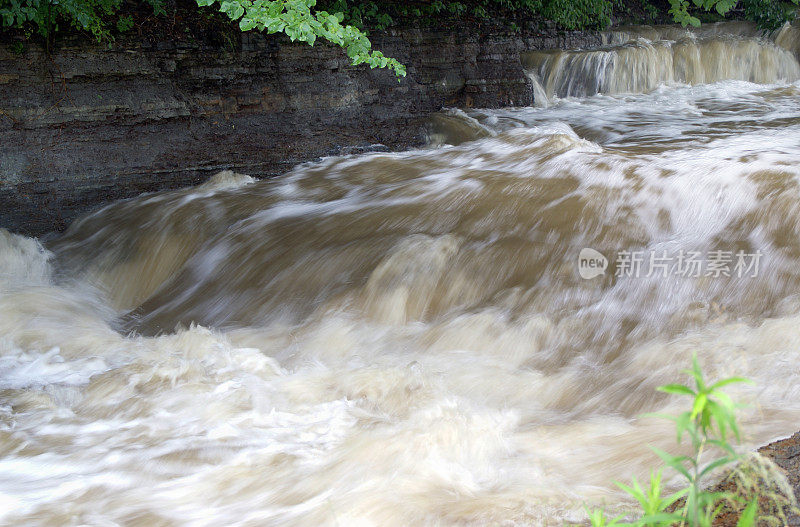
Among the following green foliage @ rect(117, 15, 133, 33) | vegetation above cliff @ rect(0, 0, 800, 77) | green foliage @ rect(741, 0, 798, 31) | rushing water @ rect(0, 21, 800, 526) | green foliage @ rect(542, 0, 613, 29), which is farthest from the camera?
green foliage @ rect(741, 0, 798, 31)

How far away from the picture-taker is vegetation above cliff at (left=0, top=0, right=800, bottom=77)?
17.5 ft

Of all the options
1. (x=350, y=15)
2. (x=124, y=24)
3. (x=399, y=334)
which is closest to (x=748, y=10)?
(x=350, y=15)

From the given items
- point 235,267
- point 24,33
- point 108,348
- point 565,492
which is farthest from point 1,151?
point 565,492

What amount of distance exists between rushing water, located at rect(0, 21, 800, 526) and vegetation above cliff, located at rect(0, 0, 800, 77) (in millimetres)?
1427

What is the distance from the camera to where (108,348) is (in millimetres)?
3990

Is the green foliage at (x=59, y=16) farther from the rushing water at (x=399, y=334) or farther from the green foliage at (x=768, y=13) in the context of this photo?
the green foliage at (x=768, y=13)

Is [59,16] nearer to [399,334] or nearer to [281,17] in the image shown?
[281,17]

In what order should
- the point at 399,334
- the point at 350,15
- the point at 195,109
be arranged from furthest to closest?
the point at 350,15 < the point at 195,109 < the point at 399,334

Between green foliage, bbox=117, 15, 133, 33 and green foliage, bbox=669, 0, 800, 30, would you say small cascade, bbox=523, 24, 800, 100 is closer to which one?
green foliage, bbox=669, 0, 800, 30

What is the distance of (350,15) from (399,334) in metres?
5.45

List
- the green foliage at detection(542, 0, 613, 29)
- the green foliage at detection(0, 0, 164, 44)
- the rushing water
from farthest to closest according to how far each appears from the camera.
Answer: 1. the green foliage at detection(542, 0, 613, 29)
2. the green foliage at detection(0, 0, 164, 44)
3. the rushing water

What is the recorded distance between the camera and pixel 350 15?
8148 mm

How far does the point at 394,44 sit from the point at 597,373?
590cm

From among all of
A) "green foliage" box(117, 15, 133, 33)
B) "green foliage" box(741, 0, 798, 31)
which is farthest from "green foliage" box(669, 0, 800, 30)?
"green foliage" box(117, 15, 133, 33)
